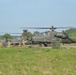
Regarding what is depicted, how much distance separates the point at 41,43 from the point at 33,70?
3139 cm

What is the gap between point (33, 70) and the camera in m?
11.8

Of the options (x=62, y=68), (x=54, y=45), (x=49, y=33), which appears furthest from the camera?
(x=49, y=33)

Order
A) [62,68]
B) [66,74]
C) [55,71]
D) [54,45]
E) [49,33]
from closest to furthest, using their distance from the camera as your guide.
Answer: [66,74] < [55,71] < [62,68] < [54,45] < [49,33]

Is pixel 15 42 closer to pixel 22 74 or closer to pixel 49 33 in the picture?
pixel 49 33

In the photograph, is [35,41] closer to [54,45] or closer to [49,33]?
[49,33]

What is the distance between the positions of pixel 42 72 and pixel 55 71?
59cm

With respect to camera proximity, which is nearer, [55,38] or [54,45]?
[54,45]

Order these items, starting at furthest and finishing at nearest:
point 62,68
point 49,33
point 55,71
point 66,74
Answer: point 49,33
point 62,68
point 55,71
point 66,74

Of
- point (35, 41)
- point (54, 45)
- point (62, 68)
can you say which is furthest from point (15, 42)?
point (62, 68)

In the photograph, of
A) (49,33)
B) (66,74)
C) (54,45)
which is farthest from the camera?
(49,33)

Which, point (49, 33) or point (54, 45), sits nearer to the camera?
point (54, 45)

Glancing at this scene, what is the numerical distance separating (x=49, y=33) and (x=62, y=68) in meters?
30.4

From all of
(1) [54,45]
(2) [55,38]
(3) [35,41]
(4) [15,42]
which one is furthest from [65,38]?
(1) [54,45]

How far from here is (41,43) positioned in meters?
43.2
